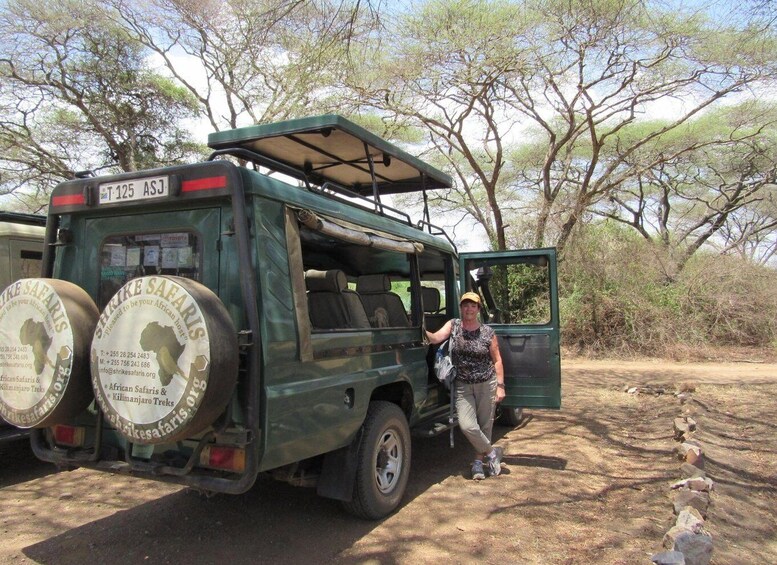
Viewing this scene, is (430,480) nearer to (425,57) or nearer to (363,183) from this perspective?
(363,183)

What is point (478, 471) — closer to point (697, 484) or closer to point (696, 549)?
point (697, 484)

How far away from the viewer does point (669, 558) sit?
3238mm

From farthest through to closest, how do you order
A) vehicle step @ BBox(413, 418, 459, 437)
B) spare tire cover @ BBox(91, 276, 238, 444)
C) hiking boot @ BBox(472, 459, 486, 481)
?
1. hiking boot @ BBox(472, 459, 486, 481)
2. vehicle step @ BBox(413, 418, 459, 437)
3. spare tire cover @ BBox(91, 276, 238, 444)

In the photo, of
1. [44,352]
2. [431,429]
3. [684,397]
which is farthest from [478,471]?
[684,397]

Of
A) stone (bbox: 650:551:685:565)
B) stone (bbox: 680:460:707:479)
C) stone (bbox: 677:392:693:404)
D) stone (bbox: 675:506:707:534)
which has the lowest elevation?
stone (bbox: 650:551:685:565)

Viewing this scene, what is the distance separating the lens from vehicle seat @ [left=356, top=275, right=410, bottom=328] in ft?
17.2

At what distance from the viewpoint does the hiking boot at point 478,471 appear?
518cm

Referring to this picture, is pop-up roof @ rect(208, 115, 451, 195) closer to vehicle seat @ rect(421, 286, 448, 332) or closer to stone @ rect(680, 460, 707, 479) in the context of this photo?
vehicle seat @ rect(421, 286, 448, 332)

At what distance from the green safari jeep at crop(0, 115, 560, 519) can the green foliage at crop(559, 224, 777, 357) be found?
1100 cm

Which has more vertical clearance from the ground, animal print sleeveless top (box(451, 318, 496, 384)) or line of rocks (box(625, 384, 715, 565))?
animal print sleeveless top (box(451, 318, 496, 384))

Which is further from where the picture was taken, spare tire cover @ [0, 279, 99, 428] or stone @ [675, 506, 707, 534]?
stone @ [675, 506, 707, 534]

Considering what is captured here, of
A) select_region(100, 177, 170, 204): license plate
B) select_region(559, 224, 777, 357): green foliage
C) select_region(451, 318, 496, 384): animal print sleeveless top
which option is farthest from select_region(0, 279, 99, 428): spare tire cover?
select_region(559, 224, 777, 357): green foliage

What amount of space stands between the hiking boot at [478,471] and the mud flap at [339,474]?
1.62 meters

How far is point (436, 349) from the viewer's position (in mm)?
5852
